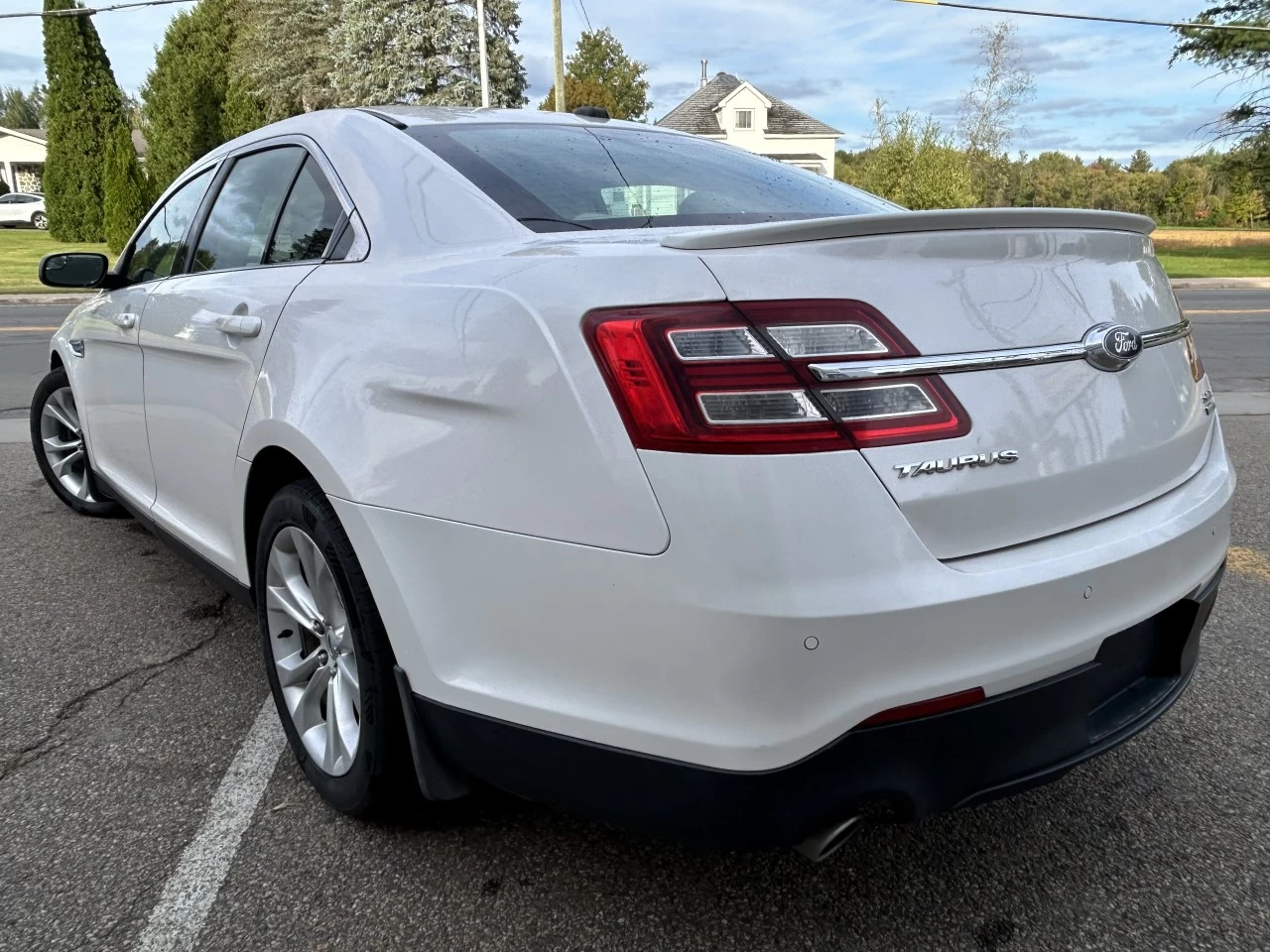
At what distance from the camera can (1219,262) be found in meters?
27.7

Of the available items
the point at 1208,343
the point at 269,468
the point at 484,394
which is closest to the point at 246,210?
the point at 269,468

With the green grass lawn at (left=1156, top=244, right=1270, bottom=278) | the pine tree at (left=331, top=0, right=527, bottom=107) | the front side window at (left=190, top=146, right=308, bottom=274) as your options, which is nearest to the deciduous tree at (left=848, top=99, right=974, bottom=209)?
the green grass lawn at (left=1156, top=244, right=1270, bottom=278)

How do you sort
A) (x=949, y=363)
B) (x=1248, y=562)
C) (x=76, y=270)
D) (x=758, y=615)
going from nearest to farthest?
(x=758, y=615), (x=949, y=363), (x=76, y=270), (x=1248, y=562)

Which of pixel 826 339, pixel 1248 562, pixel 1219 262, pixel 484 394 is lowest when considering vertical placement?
pixel 1219 262

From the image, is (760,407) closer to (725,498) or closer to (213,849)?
(725,498)

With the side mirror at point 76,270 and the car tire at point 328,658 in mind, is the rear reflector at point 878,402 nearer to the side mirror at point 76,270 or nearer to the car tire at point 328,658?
the car tire at point 328,658

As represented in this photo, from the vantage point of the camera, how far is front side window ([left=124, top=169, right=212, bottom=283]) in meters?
3.28

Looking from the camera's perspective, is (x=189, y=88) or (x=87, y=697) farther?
(x=189, y=88)

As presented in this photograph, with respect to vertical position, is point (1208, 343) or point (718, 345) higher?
point (718, 345)

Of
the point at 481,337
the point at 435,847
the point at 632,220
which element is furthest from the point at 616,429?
the point at 435,847

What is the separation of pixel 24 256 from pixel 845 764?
3163cm

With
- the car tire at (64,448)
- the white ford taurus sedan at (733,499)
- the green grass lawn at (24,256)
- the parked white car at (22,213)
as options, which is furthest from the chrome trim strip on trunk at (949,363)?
the parked white car at (22,213)

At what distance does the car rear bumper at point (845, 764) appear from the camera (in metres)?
1.47

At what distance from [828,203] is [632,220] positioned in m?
0.74
